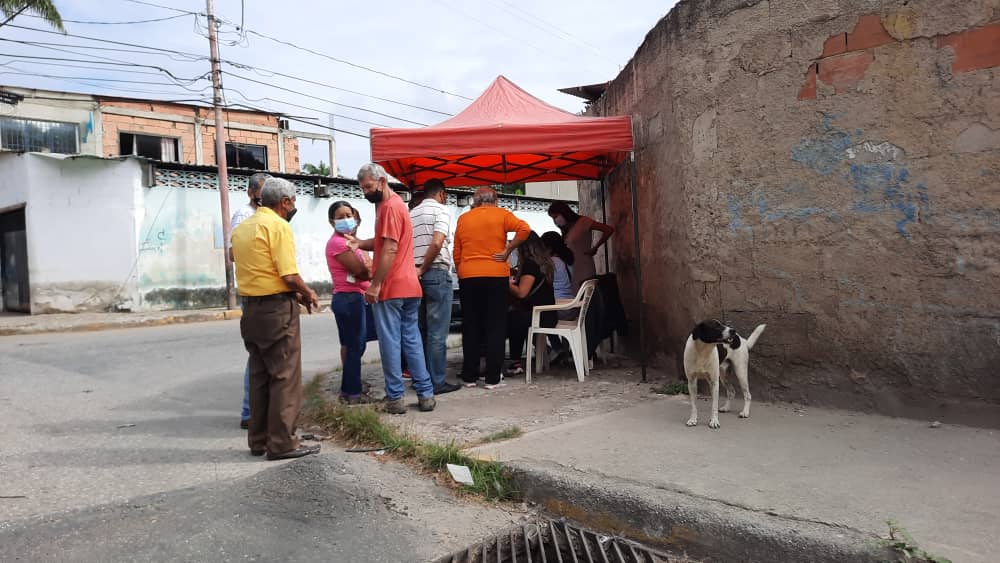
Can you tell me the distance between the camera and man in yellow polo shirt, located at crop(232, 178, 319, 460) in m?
3.95

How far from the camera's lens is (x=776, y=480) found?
3.06 m

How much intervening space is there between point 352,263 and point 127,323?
35.7ft

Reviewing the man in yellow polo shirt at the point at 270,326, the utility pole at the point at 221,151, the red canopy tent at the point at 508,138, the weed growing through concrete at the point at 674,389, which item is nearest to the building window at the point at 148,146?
the utility pole at the point at 221,151

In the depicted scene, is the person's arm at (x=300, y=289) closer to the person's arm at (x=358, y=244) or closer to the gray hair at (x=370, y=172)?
the person's arm at (x=358, y=244)

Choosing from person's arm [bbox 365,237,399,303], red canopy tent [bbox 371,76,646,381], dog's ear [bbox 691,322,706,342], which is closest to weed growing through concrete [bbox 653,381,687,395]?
red canopy tent [bbox 371,76,646,381]

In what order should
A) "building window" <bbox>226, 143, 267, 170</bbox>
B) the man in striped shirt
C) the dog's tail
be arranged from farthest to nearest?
"building window" <bbox>226, 143, 267, 170</bbox> < the man in striped shirt < the dog's tail

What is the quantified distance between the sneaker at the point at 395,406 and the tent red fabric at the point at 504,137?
7.16ft

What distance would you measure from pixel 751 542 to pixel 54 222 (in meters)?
16.6

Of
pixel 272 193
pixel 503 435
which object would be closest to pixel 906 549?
pixel 503 435

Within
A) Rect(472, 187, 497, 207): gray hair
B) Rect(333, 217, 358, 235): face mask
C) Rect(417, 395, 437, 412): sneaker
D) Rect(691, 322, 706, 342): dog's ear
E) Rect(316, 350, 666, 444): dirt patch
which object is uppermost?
Rect(472, 187, 497, 207): gray hair

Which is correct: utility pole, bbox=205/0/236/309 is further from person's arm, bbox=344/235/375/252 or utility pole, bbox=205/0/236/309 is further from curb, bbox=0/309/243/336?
person's arm, bbox=344/235/375/252

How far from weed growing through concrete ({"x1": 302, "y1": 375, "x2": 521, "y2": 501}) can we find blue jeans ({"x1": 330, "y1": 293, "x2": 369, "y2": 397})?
0.87 feet

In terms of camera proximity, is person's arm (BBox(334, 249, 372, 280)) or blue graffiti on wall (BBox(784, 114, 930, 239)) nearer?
blue graffiti on wall (BBox(784, 114, 930, 239))

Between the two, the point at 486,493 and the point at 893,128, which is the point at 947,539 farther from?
the point at 893,128
